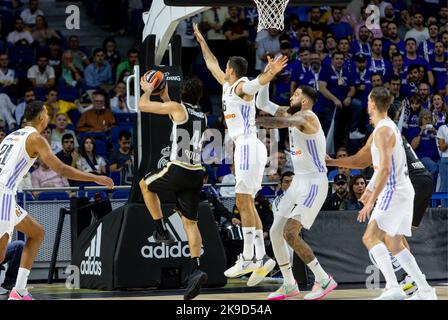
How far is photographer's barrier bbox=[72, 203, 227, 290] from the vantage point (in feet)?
43.6

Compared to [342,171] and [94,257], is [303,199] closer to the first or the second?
[94,257]

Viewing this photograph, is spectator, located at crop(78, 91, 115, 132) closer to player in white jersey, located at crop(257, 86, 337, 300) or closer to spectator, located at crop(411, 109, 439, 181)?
spectator, located at crop(411, 109, 439, 181)

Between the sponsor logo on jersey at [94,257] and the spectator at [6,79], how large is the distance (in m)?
5.72

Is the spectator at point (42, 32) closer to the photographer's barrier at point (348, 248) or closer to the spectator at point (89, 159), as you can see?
the spectator at point (89, 159)

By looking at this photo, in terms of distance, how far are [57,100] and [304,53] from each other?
15.3 ft

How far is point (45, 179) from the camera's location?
652 inches

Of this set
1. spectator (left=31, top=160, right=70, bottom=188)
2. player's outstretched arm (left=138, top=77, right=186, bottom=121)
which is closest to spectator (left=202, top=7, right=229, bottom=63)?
spectator (left=31, top=160, right=70, bottom=188)

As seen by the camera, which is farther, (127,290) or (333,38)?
(333,38)

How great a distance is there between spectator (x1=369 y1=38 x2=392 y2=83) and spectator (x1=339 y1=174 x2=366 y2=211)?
5.23m

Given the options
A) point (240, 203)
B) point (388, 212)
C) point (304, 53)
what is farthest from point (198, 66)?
point (388, 212)

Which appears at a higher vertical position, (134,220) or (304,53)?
(304,53)

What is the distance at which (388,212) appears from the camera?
10.2 meters

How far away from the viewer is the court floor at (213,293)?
1204 centimetres
